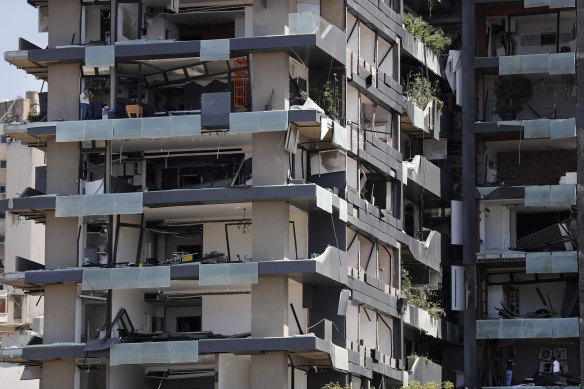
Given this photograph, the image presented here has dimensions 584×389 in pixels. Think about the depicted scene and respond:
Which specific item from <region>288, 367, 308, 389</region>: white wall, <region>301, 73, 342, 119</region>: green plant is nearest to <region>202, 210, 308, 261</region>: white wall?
<region>301, 73, 342, 119</region>: green plant

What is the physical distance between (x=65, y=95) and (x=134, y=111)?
3.48m

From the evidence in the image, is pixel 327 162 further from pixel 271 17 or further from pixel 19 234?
pixel 19 234

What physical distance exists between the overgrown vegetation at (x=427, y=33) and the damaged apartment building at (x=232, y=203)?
4.92ft

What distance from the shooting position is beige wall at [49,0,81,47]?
268 ft

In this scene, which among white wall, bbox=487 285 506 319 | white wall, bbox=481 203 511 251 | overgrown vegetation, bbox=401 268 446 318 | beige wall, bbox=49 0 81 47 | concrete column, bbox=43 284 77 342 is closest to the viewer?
concrete column, bbox=43 284 77 342

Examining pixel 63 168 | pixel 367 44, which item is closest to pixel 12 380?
pixel 63 168

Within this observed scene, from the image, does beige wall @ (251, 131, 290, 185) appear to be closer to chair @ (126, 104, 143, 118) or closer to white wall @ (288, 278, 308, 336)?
white wall @ (288, 278, 308, 336)

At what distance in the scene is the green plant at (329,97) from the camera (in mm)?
80938

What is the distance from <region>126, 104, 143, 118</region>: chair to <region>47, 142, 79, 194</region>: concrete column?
9.12ft

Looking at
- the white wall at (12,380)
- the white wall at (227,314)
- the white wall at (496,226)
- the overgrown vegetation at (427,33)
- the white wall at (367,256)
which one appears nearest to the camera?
the white wall at (227,314)

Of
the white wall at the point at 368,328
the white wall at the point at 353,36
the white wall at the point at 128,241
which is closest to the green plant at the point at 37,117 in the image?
the white wall at the point at 128,241

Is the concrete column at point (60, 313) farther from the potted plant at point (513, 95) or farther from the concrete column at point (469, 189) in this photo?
the potted plant at point (513, 95)

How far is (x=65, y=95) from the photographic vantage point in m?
80.8

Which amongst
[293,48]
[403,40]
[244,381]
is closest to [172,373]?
[244,381]
